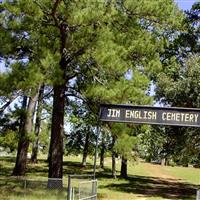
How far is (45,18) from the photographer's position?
2055 cm

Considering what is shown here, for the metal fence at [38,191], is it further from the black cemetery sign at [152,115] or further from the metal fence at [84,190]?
the black cemetery sign at [152,115]

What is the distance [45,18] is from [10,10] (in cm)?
163

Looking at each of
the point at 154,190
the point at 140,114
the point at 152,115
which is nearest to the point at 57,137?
the point at 140,114

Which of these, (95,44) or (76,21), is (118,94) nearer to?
(95,44)


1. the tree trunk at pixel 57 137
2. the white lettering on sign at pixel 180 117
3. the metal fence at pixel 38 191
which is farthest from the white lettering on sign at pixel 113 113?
the tree trunk at pixel 57 137

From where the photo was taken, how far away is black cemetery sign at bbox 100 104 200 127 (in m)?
16.9

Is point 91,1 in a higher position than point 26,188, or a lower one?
higher

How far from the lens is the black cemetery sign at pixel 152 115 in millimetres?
16938

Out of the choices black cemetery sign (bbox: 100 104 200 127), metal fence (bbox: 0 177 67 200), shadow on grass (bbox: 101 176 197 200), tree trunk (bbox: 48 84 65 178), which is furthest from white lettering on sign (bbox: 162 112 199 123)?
shadow on grass (bbox: 101 176 197 200)

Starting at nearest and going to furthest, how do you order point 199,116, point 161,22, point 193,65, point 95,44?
point 199,116 < point 95,44 < point 161,22 < point 193,65

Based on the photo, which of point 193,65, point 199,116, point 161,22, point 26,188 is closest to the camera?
point 199,116

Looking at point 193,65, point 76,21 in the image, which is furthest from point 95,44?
point 193,65

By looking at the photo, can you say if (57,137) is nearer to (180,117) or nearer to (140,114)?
(140,114)

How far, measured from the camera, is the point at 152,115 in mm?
17266
